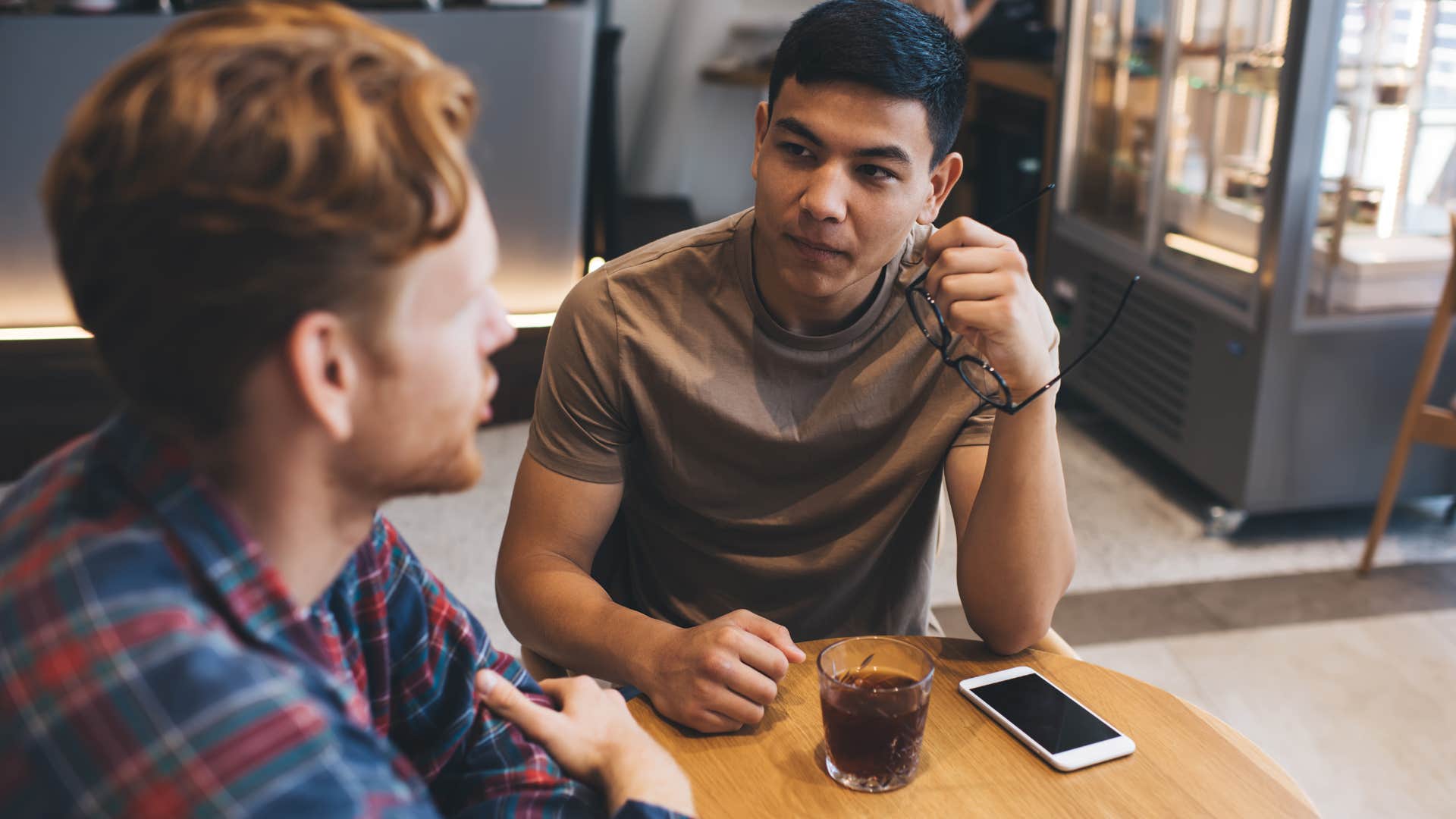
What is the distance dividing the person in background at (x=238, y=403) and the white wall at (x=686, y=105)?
5.38 metres

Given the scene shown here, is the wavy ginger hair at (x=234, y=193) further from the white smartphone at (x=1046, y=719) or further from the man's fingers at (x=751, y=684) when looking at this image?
the white smartphone at (x=1046, y=719)

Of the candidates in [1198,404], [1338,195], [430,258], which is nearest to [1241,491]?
[1198,404]

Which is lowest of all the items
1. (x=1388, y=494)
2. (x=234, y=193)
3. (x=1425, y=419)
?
(x=1388, y=494)

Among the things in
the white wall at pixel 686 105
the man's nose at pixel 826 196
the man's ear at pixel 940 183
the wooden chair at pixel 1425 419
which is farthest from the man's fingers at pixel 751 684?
the white wall at pixel 686 105

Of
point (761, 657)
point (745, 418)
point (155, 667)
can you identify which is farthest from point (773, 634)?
point (155, 667)

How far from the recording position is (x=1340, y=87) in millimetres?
2957

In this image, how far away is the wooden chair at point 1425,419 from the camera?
2.76m

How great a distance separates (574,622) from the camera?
4.25 ft

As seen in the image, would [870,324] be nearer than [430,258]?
No

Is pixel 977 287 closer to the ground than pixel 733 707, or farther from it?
farther from it

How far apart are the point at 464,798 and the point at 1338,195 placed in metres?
2.79

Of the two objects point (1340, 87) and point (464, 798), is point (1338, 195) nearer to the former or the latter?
point (1340, 87)

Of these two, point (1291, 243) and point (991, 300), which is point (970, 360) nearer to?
point (991, 300)

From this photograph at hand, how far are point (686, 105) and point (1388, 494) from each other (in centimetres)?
397
